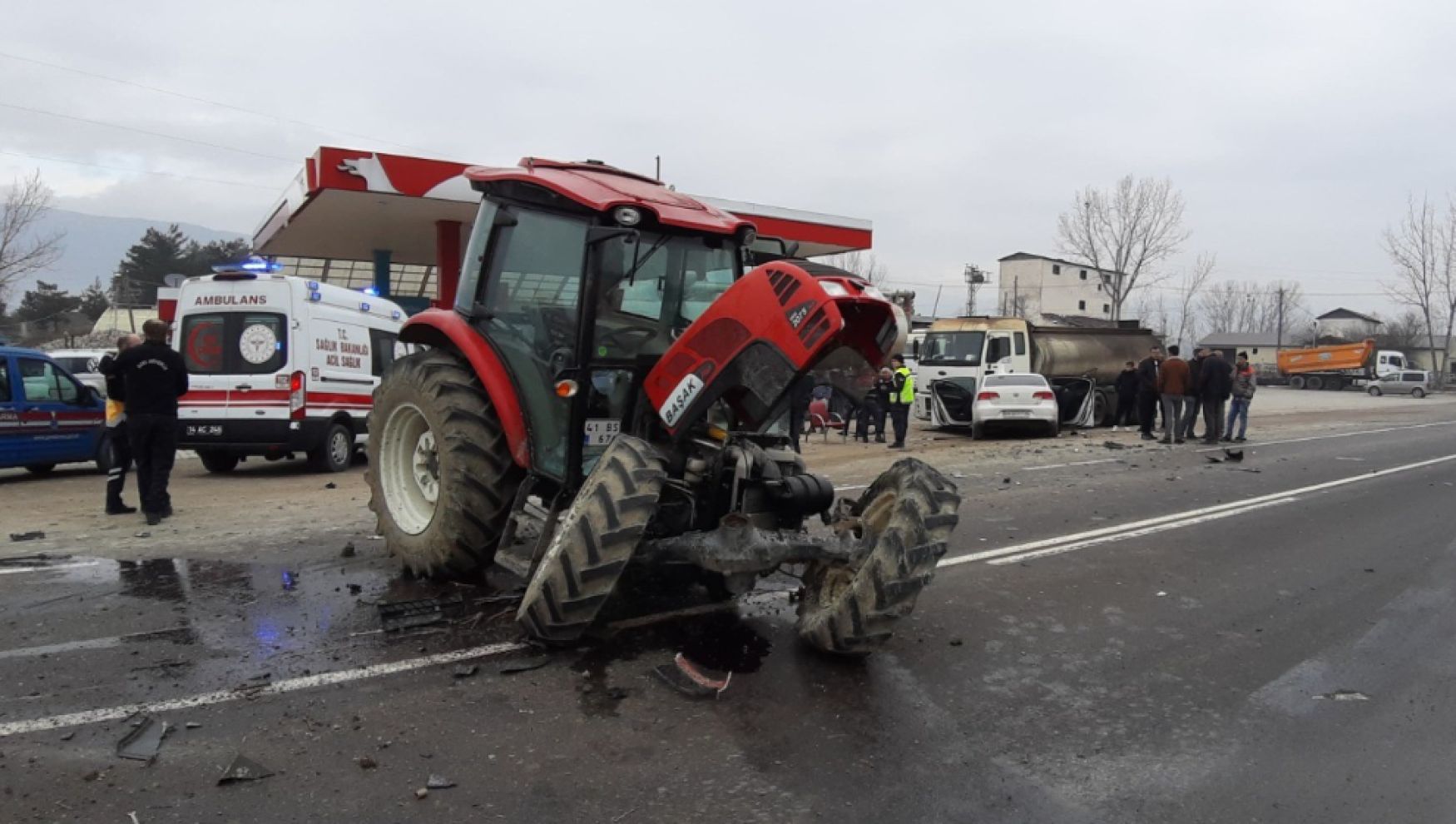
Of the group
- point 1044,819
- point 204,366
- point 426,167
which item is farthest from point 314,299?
point 1044,819

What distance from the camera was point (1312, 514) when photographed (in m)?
9.70

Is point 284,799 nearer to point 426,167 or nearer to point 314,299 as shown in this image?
point 314,299

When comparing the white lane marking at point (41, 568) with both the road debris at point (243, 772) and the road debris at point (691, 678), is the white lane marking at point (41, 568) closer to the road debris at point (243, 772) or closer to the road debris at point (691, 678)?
the road debris at point (243, 772)

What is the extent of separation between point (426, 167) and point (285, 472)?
19.3 feet

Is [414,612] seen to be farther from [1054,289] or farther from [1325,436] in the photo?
[1054,289]

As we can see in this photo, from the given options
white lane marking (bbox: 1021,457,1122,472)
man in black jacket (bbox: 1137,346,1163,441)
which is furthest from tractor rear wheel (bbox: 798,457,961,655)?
man in black jacket (bbox: 1137,346,1163,441)

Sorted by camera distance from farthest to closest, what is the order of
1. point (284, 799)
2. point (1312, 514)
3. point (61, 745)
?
point (1312, 514) → point (61, 745) → point (284, 799)

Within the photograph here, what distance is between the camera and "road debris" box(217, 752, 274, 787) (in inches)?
129

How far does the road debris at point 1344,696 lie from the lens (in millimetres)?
4509

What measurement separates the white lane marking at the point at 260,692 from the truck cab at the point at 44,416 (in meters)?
9.70

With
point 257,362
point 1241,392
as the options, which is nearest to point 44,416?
point 257,362

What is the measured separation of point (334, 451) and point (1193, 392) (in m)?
15.6

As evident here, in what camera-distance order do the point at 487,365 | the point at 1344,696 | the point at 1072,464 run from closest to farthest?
the point at 1344,696 < the point at 487,365 < the point at 1072,464

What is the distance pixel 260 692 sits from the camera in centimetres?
407
